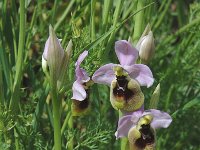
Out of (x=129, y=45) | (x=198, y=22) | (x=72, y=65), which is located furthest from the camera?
(x=198, y=22)

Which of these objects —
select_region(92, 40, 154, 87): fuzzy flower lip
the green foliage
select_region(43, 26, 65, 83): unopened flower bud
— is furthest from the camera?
the green foliage

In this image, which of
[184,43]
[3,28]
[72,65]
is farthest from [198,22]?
[3,28]

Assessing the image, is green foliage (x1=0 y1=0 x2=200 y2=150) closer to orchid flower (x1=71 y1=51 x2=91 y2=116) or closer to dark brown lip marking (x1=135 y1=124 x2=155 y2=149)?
orchid flower (x1=71 y1=51 x2=91 y2=116)

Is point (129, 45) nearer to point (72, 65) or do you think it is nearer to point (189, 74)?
point (72, 65)

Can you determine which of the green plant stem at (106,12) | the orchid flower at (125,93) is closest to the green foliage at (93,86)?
the green plant stem at (106,12)

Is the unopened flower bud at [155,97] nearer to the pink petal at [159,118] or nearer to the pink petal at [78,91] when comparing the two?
the pink petal at [159,118]

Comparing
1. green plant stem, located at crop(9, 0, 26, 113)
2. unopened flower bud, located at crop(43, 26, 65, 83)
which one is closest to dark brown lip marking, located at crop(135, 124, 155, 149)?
unopened flower bud, located at crop(43, 26, 65, 83)
